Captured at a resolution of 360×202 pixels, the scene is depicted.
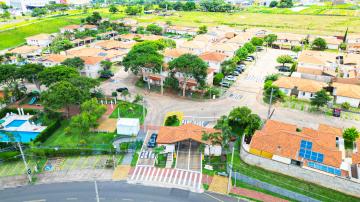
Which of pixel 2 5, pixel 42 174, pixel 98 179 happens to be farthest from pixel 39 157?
pixel 2 5

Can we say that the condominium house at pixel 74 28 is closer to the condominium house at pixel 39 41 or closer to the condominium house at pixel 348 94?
the condominium house at pixel 39 41

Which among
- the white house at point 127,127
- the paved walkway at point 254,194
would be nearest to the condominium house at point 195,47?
the white house at point 127,127

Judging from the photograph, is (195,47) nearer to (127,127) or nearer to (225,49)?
(225,49)

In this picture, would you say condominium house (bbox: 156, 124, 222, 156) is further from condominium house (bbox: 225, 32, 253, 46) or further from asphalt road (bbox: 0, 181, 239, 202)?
condominium house (bbox: 225, 32, 253, 46)

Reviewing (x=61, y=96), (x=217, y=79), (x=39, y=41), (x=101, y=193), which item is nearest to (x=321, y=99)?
(x=217, y=79)

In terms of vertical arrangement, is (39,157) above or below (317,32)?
below

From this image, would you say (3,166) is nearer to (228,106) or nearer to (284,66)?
(228,106)

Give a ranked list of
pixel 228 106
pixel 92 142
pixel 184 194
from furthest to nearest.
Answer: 1. pixel 228 106
2. pixel 92 142
3. pixel 184 194
